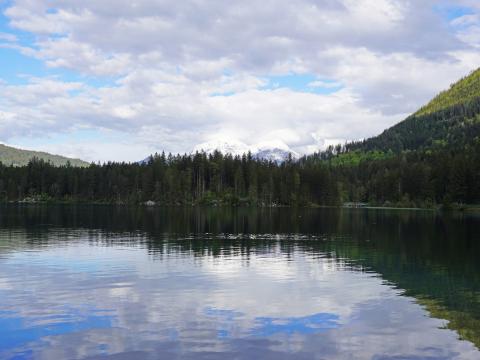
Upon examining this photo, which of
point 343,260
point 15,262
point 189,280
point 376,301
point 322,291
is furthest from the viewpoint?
point 343,260

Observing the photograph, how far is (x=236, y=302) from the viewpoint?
1377 inches

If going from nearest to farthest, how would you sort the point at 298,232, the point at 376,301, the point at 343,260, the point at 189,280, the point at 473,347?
the point at 473,347 < the point at 376,301 < the point at 189,280 < the point at 343,260 < the point at 298,232

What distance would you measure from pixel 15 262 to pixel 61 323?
88.0 ft

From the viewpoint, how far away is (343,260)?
188 ft

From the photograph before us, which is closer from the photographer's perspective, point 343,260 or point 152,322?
point 152,322

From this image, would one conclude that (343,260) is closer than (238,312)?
No

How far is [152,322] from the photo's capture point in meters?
29.2

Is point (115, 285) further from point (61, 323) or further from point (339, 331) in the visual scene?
point (339, 331)

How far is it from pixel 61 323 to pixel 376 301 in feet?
70.2

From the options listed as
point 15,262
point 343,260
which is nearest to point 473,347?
point 343,260

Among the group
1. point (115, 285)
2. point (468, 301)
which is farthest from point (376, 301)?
point (115, 285)

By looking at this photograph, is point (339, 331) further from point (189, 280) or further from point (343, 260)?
point (343, 260)

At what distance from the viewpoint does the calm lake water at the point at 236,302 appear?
982 inches

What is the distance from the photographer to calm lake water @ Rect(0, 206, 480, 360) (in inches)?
982
